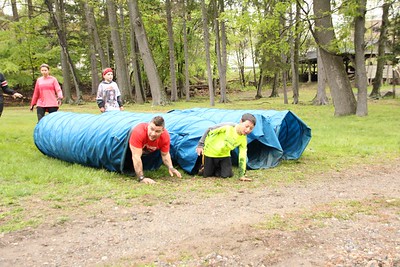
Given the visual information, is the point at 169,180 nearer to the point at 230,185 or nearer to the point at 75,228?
the point at 230,185

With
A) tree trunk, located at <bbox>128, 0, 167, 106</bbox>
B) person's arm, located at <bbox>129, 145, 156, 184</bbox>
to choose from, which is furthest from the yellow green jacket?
tree trunk, located at <bbox>128, 0, 167, 106</bbox>

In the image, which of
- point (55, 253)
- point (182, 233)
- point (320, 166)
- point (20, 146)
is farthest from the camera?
point (20, 146)

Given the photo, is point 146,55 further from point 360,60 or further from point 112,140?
point 112,140

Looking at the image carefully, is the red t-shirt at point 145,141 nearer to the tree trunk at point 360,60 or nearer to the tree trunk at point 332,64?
the tree trunk at point 332,64

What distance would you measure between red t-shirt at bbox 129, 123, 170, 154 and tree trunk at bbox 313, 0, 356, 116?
10.1m

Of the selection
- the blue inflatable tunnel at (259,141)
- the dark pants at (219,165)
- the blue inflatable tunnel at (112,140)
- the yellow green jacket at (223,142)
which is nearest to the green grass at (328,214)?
the yellow green jacket at (223,142)

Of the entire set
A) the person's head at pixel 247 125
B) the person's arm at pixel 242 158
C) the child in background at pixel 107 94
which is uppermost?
the child in background at pixel 107 94

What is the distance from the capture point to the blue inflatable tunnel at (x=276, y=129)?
705 centimetres

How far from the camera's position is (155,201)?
5.03 meters

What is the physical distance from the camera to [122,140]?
243 inches

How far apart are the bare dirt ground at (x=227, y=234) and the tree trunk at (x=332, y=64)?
33.3ft

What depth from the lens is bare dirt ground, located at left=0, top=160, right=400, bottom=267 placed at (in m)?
3.27

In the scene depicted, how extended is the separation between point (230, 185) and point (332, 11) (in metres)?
9.96

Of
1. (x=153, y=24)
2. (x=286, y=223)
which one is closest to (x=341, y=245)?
(x=286, y=223)
